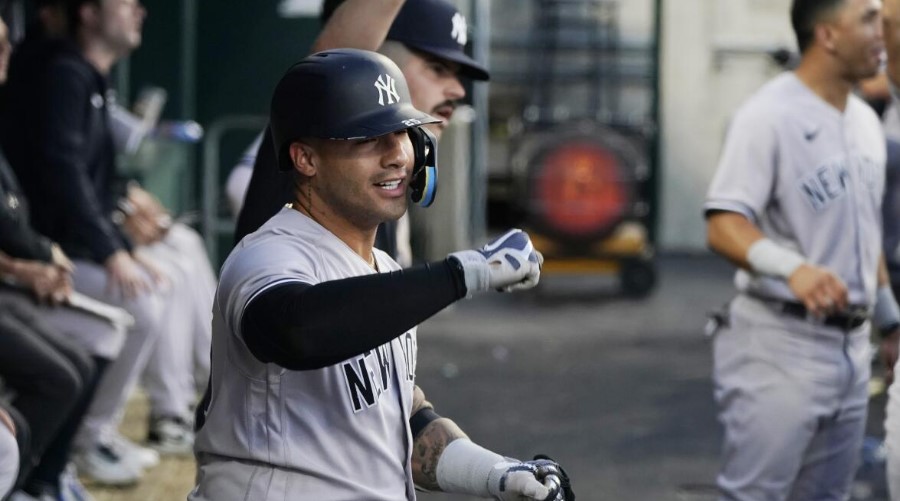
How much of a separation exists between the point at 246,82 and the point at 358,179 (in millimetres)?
9597

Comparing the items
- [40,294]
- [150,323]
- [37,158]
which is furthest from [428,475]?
[150,323]

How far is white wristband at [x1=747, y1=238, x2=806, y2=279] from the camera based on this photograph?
16.5ft

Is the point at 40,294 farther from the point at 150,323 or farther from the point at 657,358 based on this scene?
the point at 657,358

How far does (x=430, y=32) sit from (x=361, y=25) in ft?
1.46

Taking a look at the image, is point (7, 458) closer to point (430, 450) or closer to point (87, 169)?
point (430, 450)

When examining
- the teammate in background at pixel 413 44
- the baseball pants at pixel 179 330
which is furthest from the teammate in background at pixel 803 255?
the baseball pants at pixel 179 330

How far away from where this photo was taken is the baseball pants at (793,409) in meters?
5.16

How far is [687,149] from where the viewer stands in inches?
815

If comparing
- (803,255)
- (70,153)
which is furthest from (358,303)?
(70,153)

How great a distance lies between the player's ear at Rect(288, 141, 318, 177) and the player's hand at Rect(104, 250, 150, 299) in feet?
12.0

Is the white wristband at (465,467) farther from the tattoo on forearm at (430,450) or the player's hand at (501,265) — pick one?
the player's hand at (501,265)

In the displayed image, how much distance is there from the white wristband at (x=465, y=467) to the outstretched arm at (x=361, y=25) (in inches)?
39.4

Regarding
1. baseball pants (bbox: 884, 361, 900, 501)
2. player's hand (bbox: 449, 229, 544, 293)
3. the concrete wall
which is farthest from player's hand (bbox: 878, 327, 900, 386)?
the concrete wall

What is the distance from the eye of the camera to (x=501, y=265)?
3.00 meters
